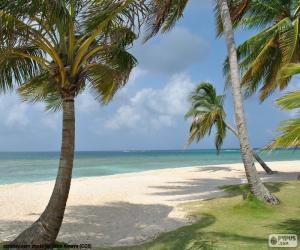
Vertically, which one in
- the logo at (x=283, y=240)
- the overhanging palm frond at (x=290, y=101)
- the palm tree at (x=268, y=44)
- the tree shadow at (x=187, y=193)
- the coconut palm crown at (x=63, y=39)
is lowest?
the tree shadow at (x=187, y=193)

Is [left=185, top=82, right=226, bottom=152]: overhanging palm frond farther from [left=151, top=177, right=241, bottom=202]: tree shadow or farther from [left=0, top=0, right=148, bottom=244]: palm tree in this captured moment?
[left=0, top=0, right=148, bottom=244]: palm tree

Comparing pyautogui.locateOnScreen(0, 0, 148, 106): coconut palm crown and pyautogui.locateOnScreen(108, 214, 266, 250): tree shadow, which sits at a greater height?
pyautogui.locateOnScreen(0, 0, 148, 106): coconut palm crown

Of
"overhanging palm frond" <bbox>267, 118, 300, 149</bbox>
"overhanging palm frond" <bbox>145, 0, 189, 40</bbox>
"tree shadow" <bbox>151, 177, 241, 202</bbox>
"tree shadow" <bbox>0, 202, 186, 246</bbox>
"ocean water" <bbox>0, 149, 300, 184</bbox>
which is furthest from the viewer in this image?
"ocean water" <bbox>0, 149, 300, 184</bbox>

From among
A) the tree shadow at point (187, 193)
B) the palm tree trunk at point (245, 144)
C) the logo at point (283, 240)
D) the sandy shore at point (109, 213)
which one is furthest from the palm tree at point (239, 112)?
the logo at point (283, 240)

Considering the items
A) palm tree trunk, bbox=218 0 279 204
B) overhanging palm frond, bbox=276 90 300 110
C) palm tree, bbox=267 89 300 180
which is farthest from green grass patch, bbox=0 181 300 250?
overhanging palm frond, bbox=276 90 300 110

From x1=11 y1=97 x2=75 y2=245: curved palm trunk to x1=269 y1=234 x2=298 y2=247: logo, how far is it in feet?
11.8

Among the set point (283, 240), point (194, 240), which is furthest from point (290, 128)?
point (194, 240)

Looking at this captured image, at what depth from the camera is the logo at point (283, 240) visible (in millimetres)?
6501

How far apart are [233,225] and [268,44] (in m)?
8.03

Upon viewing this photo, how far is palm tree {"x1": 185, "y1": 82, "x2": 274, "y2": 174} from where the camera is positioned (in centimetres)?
1902

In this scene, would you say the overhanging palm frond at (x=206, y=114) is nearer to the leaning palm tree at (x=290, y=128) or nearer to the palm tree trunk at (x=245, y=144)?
the palm tree trunk at (x=245, y=144)

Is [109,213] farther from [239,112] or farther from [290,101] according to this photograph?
[290,101]

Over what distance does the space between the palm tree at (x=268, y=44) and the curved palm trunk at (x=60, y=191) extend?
8088mm

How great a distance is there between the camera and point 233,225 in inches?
329
